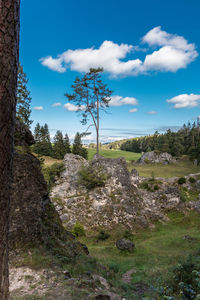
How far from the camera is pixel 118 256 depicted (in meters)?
13.9

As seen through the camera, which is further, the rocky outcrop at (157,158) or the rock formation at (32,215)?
the rocky outcrop at (157,158)

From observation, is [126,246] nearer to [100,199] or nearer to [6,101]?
[100,199]

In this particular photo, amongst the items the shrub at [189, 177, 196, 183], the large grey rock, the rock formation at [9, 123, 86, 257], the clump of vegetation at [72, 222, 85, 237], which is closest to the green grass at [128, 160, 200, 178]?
the shrub at [189, 177, 196, 183]

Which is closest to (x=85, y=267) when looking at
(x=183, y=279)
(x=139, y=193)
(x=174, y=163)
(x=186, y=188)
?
(x=183, y=279)

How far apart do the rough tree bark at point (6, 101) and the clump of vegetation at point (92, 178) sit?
20065 mm

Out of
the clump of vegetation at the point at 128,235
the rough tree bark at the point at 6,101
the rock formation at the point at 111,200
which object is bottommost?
the clump of vegetation at the point at 128,235

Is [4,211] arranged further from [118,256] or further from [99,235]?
[99,235]

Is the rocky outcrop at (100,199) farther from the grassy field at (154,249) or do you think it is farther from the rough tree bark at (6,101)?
the rough tree bark at (6,101)

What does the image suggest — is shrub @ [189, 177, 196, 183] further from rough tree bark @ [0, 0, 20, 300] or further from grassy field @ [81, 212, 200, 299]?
rough tree bark @ [0, 0, 20, 300]

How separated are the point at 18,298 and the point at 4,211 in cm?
387

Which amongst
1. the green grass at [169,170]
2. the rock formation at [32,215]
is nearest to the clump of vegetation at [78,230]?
the rock formation at [32,215]

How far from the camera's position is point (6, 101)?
7.07 ft

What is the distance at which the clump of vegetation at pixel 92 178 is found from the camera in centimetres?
2242

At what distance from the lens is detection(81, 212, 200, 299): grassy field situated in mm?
10500
